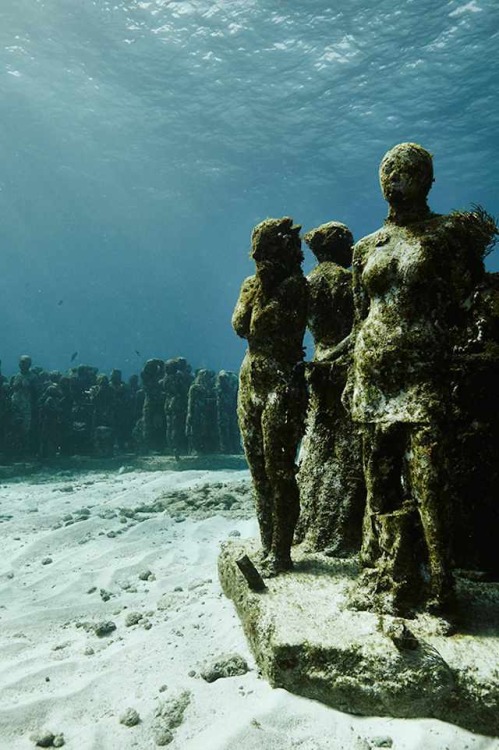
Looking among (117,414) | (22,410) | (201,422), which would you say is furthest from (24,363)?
(201,422)

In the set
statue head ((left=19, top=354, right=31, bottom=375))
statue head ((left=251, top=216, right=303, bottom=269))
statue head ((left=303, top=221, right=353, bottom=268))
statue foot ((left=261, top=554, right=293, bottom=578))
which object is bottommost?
statue foot ((left=261, top=554, right=293, bottom=578))

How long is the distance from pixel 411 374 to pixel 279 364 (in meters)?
1.07

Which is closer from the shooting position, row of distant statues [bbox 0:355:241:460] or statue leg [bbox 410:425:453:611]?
statue leg [bbox 410:425:453:611]

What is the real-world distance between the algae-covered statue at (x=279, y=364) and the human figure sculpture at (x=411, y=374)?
22.4 inches

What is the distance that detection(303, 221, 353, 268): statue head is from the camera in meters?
4.71

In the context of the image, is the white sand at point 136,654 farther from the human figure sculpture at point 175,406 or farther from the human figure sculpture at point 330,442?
the human figure sculpture at point 175,406

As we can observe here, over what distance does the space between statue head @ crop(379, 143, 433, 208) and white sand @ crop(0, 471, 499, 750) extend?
3.03m

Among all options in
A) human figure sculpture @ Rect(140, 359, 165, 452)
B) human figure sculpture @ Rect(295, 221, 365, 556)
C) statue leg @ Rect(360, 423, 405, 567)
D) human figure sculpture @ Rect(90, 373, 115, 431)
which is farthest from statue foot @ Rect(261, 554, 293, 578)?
human figure sculpture @ Rect(90, 373, 115, 431)

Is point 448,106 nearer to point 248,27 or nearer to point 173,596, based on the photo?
point 248,27

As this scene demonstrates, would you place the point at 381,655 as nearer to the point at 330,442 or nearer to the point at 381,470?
the point at 381,470

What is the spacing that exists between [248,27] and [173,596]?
96.0ft

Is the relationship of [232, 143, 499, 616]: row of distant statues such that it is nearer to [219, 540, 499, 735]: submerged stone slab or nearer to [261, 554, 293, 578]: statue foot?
[261, 554, 293, 578]: statue foot

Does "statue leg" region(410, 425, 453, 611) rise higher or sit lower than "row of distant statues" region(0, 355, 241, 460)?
lower

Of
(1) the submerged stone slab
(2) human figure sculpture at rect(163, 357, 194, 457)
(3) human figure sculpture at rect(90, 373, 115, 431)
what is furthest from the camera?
(3) human figure sculpture at rect(90, 373, 115, 431)
